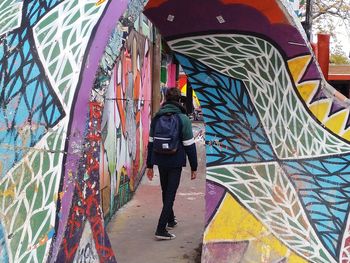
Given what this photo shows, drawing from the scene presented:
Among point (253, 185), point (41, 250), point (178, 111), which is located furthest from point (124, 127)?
point (41, 250)

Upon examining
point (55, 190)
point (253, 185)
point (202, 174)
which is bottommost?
point (202, 174)

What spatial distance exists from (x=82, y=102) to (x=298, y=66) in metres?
2.68

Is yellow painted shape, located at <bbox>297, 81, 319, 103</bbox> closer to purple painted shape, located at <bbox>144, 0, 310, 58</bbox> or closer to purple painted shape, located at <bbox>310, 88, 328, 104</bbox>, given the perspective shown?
purple painted shape, located at <bbox>310, 88, 328, 104</bbox>

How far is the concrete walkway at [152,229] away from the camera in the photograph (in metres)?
5.75

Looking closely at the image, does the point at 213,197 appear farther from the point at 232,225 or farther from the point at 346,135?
the point at 346,135

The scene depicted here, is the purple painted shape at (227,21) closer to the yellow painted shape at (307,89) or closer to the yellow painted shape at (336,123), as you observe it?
the yellow painted shape at (307,89)

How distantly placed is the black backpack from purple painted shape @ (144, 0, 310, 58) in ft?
3.76

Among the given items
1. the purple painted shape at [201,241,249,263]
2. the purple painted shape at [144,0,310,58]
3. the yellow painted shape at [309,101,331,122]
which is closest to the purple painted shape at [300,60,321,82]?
the purple painted shape at [144,0,310,58]

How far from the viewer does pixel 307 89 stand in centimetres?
503

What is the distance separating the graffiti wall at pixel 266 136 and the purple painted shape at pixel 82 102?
1800mm

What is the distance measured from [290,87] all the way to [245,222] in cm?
151

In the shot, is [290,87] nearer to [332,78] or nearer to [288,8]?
[288,8]

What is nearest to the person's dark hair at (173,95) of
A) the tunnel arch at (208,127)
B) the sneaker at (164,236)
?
the tunnel arch at (208,127)

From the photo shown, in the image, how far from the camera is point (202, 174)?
11430 millimetres
